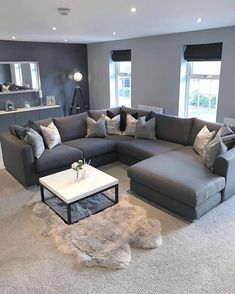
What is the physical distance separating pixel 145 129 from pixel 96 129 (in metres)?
0.89

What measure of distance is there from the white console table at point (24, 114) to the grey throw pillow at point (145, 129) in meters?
3.33

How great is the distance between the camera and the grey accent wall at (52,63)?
6.75 m

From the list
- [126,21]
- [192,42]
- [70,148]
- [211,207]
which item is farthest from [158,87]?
[211,207]

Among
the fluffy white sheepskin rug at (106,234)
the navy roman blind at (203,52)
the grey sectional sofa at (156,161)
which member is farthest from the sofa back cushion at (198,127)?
the fluffy white sheepskin rug at (106,234)

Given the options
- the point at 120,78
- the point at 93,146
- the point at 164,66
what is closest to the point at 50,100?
the point at 120,78

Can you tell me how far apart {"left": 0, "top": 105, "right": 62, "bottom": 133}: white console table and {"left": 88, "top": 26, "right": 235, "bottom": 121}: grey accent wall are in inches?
63.8

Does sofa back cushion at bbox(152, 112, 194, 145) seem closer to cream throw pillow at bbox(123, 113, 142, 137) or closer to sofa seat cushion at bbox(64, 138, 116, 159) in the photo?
Answer: cream throw pillow at bbox(123, 113, 142, 137)

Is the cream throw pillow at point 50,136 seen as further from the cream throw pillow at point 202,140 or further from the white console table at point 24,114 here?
the white console table at point 24,114

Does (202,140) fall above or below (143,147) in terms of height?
above

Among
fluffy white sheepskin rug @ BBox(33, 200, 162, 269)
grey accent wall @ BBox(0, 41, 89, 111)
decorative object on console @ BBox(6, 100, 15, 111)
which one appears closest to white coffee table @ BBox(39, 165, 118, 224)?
fluffy white sheepskin rug @ BBox(33, 200, 162, 269)

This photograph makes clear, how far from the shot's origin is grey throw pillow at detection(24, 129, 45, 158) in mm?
3770

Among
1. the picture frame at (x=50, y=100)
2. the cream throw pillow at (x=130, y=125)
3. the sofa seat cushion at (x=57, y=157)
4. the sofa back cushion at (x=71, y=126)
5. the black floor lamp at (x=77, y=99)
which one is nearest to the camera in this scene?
the sofa seat cushion at (x=57, y=157)

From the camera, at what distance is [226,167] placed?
10.3ft

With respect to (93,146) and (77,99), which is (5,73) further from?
(93,146)
